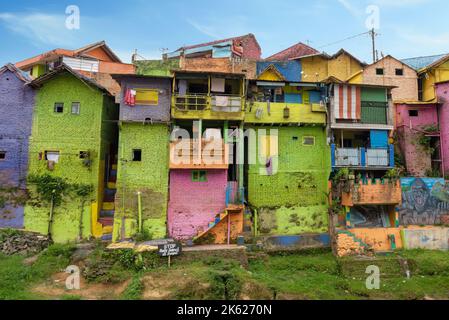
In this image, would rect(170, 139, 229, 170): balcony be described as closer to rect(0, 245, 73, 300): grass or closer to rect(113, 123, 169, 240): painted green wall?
rect(113, 123, 169, 240): painted green wall

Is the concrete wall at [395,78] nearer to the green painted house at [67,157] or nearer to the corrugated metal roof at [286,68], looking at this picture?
the corrugated metal roof at [286,68]

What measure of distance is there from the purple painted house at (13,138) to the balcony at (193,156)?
9.08 meters

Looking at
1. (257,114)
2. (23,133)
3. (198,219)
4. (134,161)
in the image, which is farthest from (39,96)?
(257,114)

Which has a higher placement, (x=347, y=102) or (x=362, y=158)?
(x=347, y=102)

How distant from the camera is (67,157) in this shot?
1802 centimetres

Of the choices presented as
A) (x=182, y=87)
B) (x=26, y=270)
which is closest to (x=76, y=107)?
(x=182, y=87)

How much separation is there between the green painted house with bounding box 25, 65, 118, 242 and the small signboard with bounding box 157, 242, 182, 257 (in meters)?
4.90

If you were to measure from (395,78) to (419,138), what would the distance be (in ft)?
20.5

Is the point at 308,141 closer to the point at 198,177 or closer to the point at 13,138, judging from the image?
the point at 198,177

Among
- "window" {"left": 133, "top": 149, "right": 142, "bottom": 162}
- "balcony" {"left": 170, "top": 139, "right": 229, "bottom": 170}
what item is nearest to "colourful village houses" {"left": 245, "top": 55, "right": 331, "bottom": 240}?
"balcony" {"left": 170, "top": 139, "right": 229, "bottom": 170}

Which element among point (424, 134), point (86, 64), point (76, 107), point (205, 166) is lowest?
point (205, 166)

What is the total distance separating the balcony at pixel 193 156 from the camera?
17406 millimetres

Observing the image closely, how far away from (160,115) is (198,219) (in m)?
6.77

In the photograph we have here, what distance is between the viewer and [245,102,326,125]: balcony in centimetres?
1911
